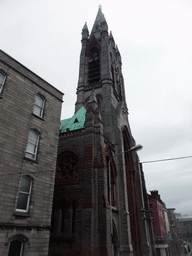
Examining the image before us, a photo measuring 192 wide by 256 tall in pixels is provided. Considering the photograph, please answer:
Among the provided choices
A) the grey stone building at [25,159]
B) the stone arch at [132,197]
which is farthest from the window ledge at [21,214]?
the stone arch at [132,197]

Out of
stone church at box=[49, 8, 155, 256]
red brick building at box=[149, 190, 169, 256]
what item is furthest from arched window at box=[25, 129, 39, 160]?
red brick building at box=[149, 190, 169, 256]

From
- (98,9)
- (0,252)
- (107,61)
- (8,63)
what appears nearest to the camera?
(0,252)

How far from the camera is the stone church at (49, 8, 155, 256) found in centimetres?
1666

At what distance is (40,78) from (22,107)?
351cm

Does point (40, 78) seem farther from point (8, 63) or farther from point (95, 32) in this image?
point (95, 32)

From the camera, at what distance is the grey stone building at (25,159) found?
36.1 feet

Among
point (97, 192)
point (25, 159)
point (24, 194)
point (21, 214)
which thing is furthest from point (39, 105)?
point (97, 192)

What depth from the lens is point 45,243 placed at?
39.8 ft

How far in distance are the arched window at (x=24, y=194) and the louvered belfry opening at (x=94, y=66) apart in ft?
91.1

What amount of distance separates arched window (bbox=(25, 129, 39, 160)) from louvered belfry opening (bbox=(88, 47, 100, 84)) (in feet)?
82.1


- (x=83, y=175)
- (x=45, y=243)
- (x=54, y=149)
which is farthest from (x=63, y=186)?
(x=45, y=243)

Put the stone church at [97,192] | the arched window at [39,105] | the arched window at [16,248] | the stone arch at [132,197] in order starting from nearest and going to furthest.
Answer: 1. the arched window at [16,248]
2. the arched window at [39,105]
3. the stone church at [97,192]
4. the stone arch at [132,197]

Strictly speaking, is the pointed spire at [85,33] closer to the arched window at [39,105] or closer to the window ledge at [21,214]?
the arched window at [39,105]

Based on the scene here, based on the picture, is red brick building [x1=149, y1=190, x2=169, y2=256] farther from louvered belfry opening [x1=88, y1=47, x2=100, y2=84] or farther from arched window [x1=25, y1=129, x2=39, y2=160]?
arched window [x1=25, y1=129, x2=39, y2=160]
